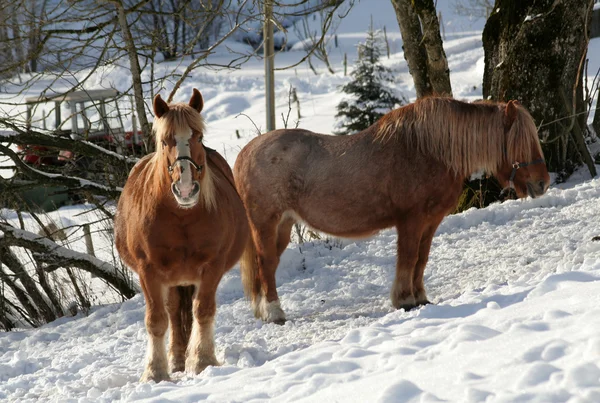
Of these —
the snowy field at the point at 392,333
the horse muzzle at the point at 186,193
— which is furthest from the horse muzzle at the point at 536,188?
the horse muzzle at the point at 186,193

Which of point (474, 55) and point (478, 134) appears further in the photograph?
point (474, 55)

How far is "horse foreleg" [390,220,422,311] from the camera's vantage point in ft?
19.8

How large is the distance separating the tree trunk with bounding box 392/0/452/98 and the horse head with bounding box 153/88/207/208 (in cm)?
534

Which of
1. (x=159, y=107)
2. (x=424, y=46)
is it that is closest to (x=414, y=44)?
(x=424, y=46)

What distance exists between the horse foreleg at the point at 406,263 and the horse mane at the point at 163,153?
1916mm

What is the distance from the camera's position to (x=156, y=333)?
490cm

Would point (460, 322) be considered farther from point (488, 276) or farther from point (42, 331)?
point (42, 331)

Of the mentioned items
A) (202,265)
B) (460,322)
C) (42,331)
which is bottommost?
(42,331)

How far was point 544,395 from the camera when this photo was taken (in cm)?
311

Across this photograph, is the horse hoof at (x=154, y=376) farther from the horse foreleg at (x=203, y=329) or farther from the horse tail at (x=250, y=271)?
the horse tail at (x=250, y=271)

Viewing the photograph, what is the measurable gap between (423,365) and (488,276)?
3093 mm

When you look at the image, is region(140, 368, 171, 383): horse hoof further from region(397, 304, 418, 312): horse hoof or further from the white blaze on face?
region(397, 304, 418, 312): horse hoof

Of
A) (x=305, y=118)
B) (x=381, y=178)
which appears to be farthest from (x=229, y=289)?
(x=305, y=118)

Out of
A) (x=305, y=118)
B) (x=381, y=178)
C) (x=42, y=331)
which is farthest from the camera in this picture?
(x=305, y=118)
